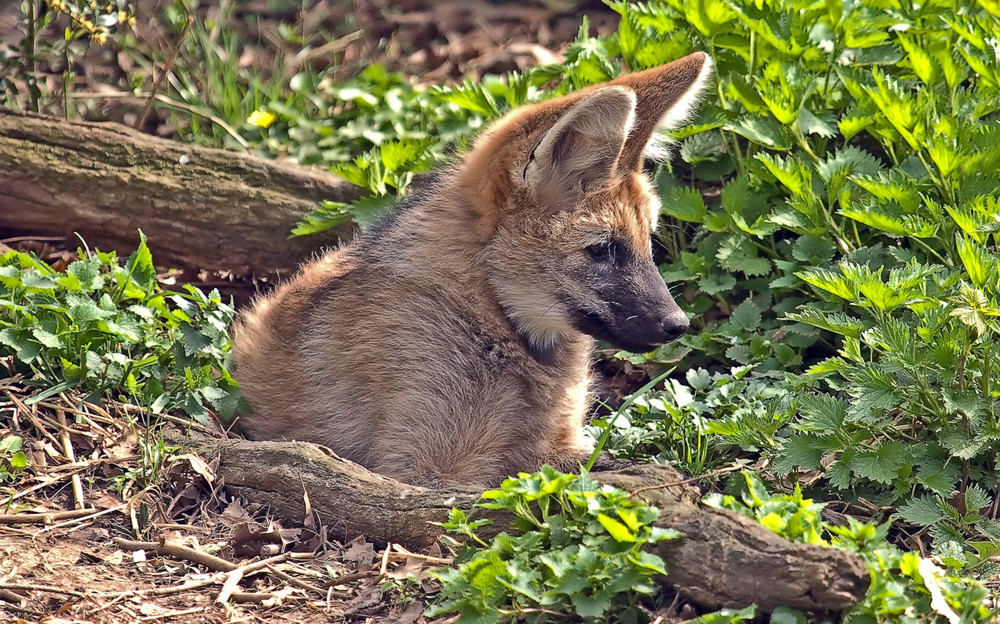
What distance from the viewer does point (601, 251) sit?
4.07 metres

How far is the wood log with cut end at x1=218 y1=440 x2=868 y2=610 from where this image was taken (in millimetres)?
2607

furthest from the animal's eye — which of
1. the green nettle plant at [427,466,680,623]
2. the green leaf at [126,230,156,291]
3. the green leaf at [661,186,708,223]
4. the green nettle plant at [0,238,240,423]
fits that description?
the green leaf at [126,230,156,291]

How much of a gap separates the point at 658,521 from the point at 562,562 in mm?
305

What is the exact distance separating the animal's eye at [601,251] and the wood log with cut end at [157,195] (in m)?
1.65

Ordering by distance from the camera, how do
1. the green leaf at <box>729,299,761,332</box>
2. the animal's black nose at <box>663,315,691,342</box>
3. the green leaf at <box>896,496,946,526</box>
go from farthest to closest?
the green leaf at <box>729,299,761,332</box> < the animal's black nose at <box>663,315,691,342</box> < the green leaf at <box>896,496,946,526</box>

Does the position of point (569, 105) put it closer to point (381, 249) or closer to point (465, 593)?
point (381, 249)

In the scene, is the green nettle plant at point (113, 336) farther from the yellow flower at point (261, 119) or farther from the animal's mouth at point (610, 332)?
the yellow flower at point (261, 119)

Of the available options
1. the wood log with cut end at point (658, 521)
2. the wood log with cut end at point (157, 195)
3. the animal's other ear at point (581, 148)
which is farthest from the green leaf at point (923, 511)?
the wood log with cut end at point (157, 195)

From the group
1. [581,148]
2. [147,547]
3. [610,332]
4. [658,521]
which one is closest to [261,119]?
[581,148]

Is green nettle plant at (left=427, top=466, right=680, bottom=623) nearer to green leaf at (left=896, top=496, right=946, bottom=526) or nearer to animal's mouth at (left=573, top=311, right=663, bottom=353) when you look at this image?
green leaf at (left=896, top=496, right=946, bottom=526)

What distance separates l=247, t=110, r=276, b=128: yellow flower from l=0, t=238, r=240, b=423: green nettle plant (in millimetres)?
2215

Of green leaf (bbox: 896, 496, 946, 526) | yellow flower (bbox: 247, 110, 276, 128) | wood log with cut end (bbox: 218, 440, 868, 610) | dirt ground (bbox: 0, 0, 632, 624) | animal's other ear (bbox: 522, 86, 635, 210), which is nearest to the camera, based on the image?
wood log with cut end (bbox: 218, 440, 868, 610)

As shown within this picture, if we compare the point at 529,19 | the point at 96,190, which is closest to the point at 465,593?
the point at 96,190

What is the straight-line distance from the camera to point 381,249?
14.0 ft
